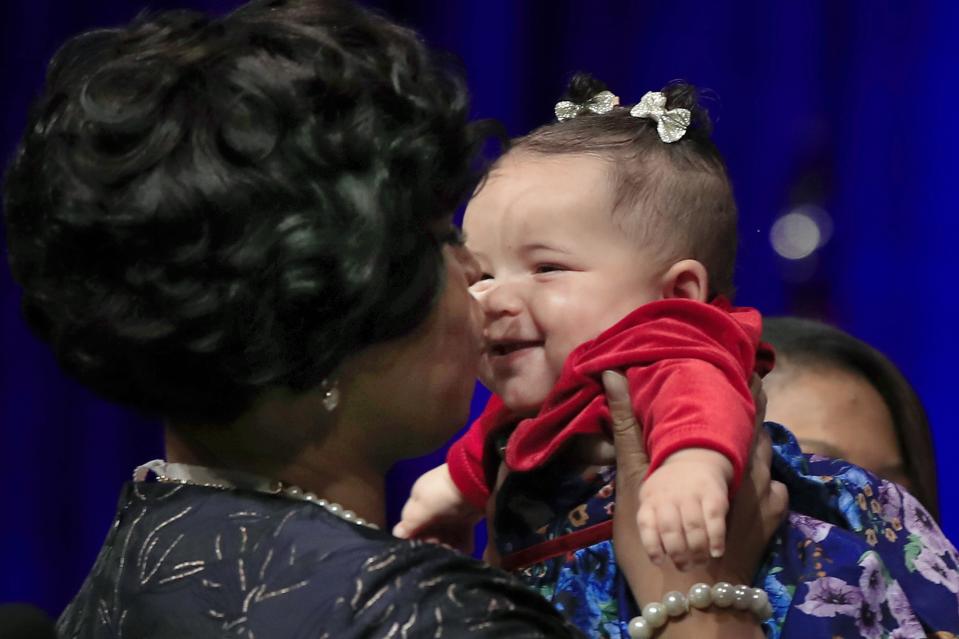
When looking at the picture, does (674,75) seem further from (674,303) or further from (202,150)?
(202,150)

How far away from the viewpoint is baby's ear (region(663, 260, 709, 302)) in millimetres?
1471

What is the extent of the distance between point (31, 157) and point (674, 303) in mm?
661

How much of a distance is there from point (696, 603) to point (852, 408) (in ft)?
2.73

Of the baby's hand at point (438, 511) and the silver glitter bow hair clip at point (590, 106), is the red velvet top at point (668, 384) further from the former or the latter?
the silver glitter bow hair clip at point (590, 106)

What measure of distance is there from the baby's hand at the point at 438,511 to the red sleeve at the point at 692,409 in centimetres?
36

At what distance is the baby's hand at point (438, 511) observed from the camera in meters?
1.60

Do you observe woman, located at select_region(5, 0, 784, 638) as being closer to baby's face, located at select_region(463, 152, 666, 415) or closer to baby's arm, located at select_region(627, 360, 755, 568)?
baby's arm, located at select_region(627, 360, 755, 568)

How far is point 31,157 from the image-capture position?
3.34 feet

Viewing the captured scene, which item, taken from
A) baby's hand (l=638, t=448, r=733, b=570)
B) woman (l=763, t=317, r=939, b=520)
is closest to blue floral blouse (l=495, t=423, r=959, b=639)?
baby's hand (l=638, t=448, r=733, b=570)

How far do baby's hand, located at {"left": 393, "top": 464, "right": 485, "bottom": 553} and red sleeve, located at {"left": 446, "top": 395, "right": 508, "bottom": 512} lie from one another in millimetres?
19

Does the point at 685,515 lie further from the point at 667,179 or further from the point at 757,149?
the point at 757,149

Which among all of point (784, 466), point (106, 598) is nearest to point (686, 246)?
point (784, 466)

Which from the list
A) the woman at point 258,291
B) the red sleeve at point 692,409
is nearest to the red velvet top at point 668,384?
the red sleeve at point 692,409

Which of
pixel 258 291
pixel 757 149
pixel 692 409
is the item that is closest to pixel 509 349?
pixel 692 409
